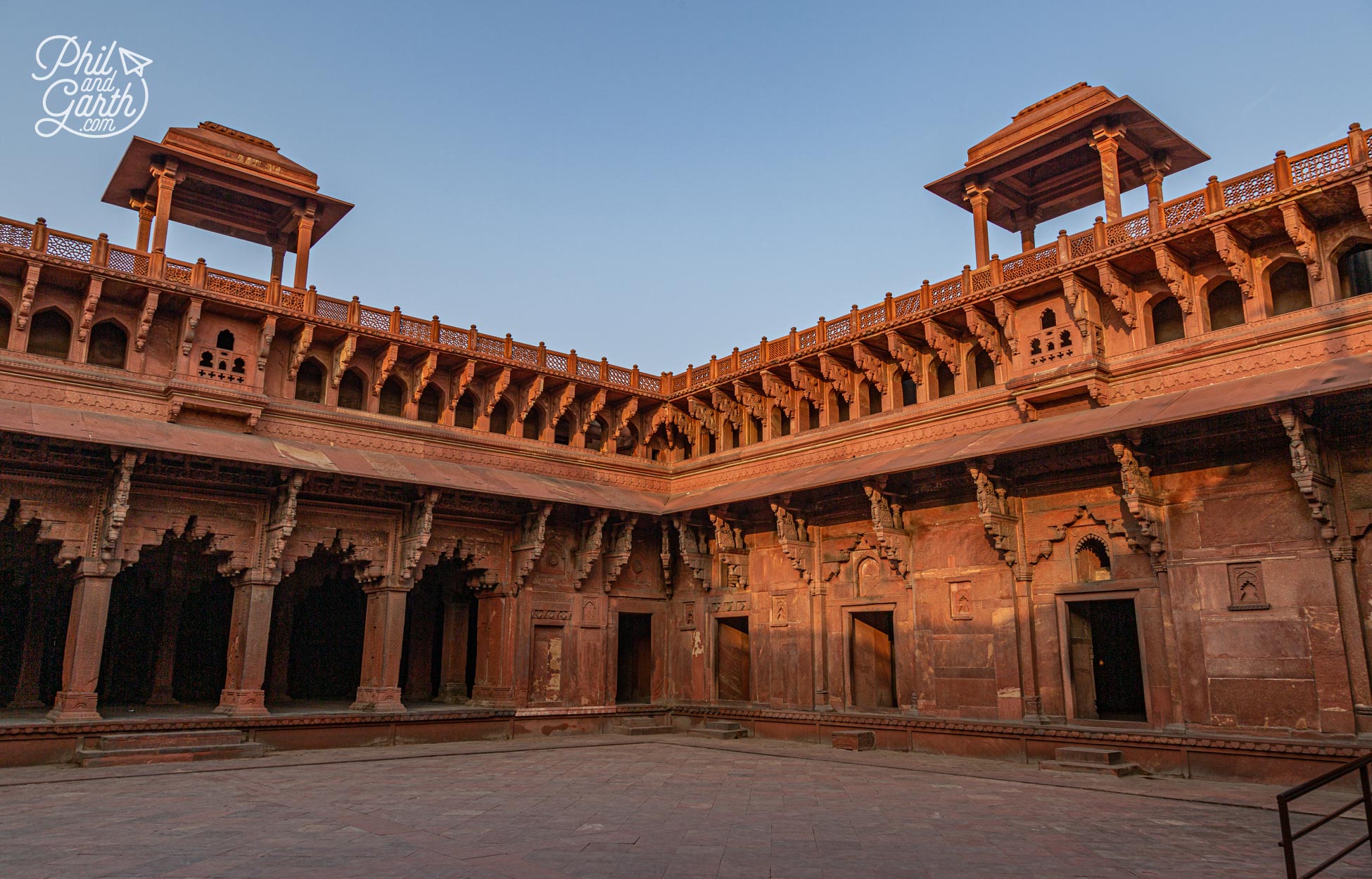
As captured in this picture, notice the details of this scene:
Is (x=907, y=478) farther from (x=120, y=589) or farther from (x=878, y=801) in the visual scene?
(x=120, y=589)

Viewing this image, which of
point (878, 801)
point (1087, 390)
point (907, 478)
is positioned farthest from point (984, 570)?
point (878, 801)

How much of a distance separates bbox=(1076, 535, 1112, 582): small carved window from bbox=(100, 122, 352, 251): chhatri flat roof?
53.0 ft

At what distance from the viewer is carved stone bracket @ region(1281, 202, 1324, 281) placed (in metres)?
13.8

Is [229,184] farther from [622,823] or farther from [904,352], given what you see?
[622,823]

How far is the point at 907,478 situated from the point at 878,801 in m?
8.06

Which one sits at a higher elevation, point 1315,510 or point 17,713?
point 1315,510

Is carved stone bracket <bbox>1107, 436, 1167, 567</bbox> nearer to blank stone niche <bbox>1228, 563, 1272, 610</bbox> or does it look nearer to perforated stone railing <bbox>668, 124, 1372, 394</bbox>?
blank stone niche <bbox>1228, 563, 1272, 610</bbox>

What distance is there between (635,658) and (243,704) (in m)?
9.83

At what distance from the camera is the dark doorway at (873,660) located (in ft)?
63.5

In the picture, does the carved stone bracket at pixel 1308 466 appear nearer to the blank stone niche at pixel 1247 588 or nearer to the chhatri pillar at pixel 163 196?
the blank stone niche at pixel 1247 588

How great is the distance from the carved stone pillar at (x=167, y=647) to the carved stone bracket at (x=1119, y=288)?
18444 mm

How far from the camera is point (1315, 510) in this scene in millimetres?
12914

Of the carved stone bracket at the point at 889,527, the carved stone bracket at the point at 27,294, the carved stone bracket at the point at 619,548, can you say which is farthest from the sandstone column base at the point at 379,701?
the carved stone bracket at the point at 889,527

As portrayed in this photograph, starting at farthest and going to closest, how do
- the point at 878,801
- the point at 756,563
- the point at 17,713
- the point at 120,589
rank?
the point at 756,563, the point at 120,589, the point at 17,713, the point at 878,801
